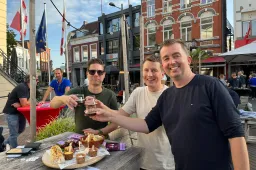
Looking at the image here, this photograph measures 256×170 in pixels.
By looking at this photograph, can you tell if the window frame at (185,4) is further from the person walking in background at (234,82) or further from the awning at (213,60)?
the person walking in background at (234,82)

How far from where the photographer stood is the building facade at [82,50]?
32188 millimetres

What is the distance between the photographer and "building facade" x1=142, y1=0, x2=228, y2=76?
1970 cm

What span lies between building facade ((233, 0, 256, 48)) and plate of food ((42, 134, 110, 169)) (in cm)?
1862

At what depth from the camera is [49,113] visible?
457cm

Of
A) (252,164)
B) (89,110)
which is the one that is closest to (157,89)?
(89,110)

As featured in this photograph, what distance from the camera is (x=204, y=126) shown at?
139cm

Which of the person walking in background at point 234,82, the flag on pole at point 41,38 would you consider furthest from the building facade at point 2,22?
the person walking in background at point 234,82

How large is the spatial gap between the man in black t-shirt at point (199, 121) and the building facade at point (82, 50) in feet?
101

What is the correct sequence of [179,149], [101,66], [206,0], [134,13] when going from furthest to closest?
1. [134,13]
2. [206,0]
3. [101,66]
4. [179,149]

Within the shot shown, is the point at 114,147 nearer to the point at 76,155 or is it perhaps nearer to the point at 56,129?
the point at 76,155

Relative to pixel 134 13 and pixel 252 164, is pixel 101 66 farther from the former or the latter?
pixel 134 13

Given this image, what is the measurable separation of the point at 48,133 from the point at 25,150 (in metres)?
2.13

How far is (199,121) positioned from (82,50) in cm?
3366

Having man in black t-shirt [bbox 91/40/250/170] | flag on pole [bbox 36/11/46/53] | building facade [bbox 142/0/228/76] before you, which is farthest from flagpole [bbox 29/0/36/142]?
building facade [bbox 142/0/228/76]
